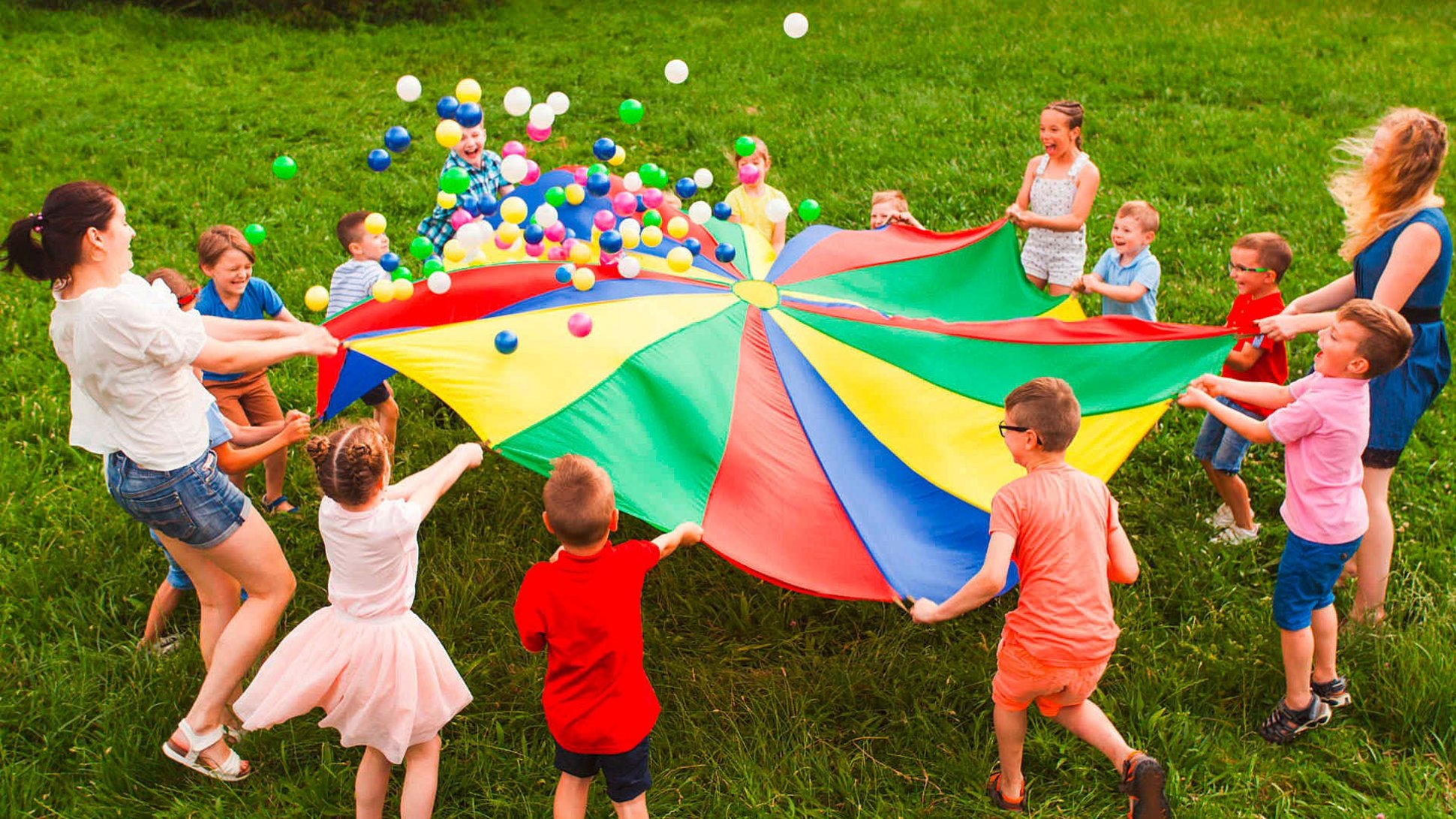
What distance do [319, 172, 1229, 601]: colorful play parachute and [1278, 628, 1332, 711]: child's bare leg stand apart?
2.96 ft

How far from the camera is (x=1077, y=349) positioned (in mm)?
4371

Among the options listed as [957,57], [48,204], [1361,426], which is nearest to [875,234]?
[1361,426]

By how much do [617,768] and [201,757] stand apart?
1.59 meters

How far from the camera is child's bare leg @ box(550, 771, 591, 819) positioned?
3314 millimetres

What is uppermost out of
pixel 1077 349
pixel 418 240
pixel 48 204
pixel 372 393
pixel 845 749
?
pixel 48 204

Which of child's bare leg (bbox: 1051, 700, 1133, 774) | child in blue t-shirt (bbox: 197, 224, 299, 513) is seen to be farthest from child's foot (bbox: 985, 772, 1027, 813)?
child in blue t-shirt (bbox: 197, 224, 299, 513)

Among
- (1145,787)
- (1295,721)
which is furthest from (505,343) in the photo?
(1295,721)

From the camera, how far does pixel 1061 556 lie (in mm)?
3230

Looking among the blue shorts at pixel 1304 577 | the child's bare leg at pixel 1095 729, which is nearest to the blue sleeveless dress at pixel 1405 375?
the blue shorts at pixel 1304 577

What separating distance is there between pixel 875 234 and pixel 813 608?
214 centimetres

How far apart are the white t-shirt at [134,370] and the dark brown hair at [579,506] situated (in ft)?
4.24

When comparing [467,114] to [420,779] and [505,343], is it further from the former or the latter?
[420,779]

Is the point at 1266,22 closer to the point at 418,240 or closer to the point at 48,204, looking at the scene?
the point at 418,240

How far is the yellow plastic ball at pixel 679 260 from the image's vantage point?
14.6ft
